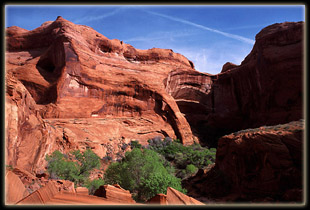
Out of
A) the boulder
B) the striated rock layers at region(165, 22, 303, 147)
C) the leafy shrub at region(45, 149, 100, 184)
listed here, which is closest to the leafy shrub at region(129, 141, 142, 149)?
the leafy shrub at region(45, 149, 100, 184)

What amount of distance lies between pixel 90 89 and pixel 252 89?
25361 millimetres

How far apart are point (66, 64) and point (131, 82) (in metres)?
8.96

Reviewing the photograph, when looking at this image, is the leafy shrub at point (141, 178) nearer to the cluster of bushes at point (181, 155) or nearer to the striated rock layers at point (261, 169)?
the striated rock layers at point (261, 169)

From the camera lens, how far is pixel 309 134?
574 centimetres

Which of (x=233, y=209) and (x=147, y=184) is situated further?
(x=147, y=184)

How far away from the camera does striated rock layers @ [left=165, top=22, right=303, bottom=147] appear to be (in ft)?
94.1

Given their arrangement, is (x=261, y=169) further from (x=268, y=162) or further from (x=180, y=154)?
(x=180, y=154)

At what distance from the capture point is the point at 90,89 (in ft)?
86.4

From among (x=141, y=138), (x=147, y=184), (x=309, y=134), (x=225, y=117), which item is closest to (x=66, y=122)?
(x=141, y=138)

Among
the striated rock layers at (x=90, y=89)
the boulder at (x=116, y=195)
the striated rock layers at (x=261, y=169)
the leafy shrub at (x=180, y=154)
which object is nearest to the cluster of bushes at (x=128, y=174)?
the striated rock layers at (x=90, y=89)

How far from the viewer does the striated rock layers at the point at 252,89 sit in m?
28.7

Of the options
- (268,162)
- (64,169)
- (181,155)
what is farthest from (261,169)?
(181,155)

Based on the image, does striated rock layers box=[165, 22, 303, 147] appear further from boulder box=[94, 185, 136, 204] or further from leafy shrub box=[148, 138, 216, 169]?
boulder box=[94, 185, 136, 204]

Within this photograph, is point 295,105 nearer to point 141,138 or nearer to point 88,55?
point 141,138
